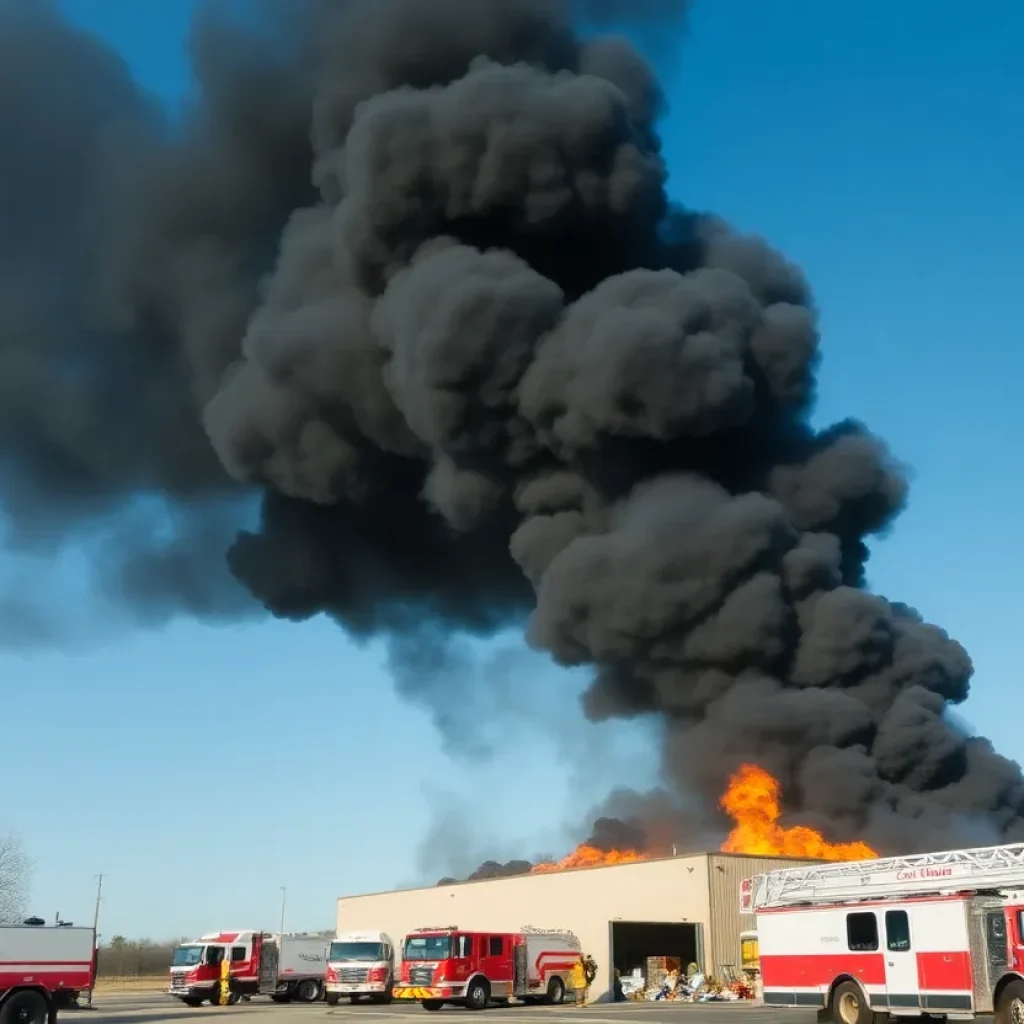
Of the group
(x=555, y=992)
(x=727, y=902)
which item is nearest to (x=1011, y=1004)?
(x=727, y=902)

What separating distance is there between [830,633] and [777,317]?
1109cm

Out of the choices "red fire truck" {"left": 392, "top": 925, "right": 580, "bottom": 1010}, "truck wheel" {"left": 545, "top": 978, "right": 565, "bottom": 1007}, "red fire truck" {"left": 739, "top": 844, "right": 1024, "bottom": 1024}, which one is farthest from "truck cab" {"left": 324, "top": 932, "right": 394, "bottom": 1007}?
"red fire truck" {"left": 739, "top": 844, "right": 1024, "bottom": 1024}

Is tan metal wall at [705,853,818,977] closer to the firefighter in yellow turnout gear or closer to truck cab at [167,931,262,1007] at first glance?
the firefighter in yellow turnout gear

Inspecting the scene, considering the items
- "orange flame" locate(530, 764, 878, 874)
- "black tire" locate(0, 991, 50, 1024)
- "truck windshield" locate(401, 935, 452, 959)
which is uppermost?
"orange flame" locate(530, 764, 878, 874)

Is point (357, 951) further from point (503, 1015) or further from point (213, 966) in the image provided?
point (503, 1015)

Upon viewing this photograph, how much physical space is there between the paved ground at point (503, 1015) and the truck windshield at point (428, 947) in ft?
4.12

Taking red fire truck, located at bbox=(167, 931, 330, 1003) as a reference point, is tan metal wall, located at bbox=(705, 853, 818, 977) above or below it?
above

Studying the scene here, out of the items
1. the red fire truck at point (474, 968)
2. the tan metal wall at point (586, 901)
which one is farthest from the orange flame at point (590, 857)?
the red fire truck at point (474, 968)

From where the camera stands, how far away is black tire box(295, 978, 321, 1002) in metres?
37.6

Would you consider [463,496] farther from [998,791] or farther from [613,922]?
[998,791]

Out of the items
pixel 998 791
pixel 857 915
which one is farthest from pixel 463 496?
pixel 857 915

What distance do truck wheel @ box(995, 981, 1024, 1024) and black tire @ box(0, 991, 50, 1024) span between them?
1632 centimetres

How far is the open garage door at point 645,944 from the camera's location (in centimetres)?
3334

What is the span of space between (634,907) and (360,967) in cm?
784
